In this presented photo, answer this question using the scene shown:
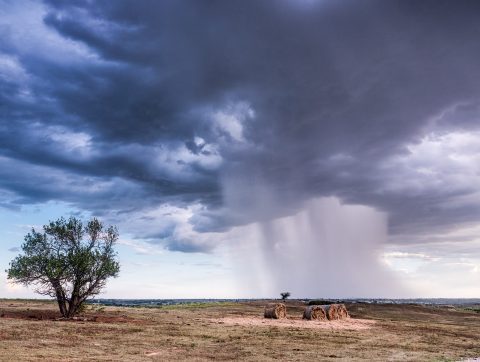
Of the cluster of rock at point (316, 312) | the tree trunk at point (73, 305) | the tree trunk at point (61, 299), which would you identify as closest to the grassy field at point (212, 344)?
the tree trunk at point (61, 299)

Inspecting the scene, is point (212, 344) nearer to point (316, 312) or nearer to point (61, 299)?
point (61, 299)

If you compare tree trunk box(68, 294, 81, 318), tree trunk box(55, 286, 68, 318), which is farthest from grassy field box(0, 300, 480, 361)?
tree trunk box(68, 294, 81, 318)

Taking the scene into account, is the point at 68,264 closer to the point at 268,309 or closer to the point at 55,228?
the point at 55,228

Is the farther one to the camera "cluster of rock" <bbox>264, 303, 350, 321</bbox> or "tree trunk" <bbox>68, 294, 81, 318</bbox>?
"cluster of rock" <bbox>264, 303, 350, 321</bbox>

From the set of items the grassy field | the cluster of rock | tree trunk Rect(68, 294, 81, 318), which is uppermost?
tree trunk Rect(68, 294, 81, 318)

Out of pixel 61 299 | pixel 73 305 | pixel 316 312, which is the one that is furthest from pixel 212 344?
Result: pixel 316 312

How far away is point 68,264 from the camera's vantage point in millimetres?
51125

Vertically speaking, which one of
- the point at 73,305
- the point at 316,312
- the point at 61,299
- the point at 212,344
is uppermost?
the point at 61,299

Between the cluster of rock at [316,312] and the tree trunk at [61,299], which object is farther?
the cluster of rock at [316,312]

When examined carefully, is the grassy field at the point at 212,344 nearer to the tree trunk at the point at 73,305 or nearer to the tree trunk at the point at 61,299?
the tree trunk at the point at 61,299

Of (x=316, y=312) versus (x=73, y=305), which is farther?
(x=316, y=312)

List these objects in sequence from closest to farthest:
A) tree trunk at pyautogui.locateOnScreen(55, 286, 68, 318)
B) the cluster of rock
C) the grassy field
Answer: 1. the grassy field
2. tree trunk at pyautogui.locateOnScreen(55, 286, 68, 318)
3. the cluster of rock

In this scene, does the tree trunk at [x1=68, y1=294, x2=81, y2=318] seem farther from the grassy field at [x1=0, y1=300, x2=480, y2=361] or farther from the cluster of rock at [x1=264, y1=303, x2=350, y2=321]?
the cluster of rock at [x1=264, y1=303, x2=350, y2=321]

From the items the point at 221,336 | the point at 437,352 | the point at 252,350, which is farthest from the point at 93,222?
the point at 437,352
